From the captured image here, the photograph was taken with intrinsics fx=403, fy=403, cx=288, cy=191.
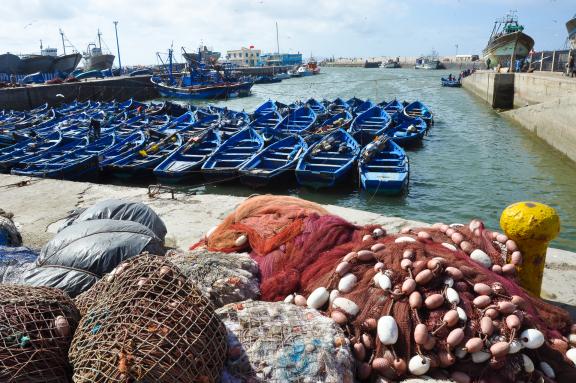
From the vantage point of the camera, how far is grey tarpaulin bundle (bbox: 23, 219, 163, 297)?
11.0ft

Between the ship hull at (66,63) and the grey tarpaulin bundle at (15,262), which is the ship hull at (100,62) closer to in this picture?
the ship hull at (66,63)

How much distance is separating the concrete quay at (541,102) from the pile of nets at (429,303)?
1580 cm

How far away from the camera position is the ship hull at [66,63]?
5341cm

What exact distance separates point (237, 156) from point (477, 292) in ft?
39.7

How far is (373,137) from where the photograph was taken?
16.5m

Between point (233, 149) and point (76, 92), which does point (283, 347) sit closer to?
point (233, 149)

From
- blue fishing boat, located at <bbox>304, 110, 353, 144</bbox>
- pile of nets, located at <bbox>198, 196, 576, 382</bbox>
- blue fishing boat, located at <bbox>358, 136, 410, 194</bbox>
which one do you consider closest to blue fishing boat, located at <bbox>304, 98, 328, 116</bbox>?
blue fishing boat, located at <bbox>304, 110, 353, 144</bbox>

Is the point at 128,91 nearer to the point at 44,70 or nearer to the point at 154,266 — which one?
the point at 44,70

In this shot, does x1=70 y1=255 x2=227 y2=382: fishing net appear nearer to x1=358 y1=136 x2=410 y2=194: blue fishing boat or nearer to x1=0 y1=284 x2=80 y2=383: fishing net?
x1=0 y1=284 x2=80 y2=383: fishing net

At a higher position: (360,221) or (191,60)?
(191,60)

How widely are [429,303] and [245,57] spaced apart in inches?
4767

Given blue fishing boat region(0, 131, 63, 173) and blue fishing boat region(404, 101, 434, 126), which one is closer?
blue fishing boat region(0, 131, 63, 173)

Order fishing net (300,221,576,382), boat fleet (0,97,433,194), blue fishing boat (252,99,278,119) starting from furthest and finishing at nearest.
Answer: blue fishing boat (252,99,278,119)
boat fleet (0,97,433,194)
fishing net (300,221,576,382)

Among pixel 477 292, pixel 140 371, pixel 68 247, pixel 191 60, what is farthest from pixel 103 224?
pixel 191 60
